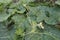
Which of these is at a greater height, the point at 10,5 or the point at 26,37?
the point at 10,5

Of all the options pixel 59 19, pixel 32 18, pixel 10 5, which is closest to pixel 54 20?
pixel 59 19

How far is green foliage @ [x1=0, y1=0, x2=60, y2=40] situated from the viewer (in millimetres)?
1900

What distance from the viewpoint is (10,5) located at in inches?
84.5

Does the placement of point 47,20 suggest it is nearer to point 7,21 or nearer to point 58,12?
point 58,12

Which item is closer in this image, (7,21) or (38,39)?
(38,39)

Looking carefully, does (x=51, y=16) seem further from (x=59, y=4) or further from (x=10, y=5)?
(x=10, y=5)

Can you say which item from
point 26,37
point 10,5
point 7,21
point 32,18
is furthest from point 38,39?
point 10,5

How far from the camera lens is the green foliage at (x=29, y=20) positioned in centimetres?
190

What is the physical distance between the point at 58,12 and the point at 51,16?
75mm

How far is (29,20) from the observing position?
1.97 m

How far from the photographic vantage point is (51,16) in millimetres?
1982

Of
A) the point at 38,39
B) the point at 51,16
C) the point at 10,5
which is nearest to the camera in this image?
the point at 38,39

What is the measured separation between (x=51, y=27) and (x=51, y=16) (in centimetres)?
11

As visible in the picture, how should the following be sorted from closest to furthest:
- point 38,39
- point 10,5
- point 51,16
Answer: point 38,39 < point 51,16 < point 10,5
